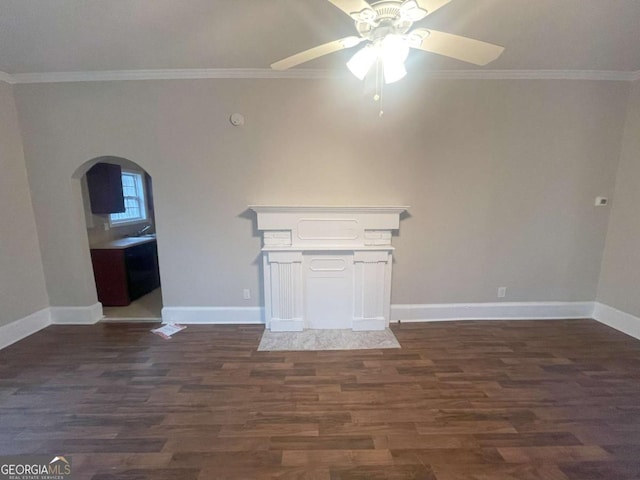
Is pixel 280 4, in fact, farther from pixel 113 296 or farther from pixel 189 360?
pixel 113 296

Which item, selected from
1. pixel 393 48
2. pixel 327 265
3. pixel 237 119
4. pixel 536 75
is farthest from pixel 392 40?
pixel 536 75

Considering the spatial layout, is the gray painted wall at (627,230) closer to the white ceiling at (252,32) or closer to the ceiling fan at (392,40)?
the white ceiling at (252,32)

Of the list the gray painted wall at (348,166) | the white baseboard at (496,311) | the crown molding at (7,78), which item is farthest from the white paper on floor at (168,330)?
the crown molding at (7,78)

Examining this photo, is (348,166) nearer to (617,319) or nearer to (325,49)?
(325,49)

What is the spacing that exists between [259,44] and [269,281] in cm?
219

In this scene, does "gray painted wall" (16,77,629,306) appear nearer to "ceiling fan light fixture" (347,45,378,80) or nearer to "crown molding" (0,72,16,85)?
"crown molding" (0,72,16,85)

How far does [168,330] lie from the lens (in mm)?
3156

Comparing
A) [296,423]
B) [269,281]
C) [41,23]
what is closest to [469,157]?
[269,281]

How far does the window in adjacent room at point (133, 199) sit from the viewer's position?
477 centimetres

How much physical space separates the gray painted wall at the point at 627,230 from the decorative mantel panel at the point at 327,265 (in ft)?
8.02

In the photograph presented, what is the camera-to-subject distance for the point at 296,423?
190 centimetres

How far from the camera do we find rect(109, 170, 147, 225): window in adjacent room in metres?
4.77

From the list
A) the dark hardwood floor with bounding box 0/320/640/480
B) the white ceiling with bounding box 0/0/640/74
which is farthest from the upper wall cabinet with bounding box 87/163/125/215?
the dark hardwood floor with bounding box 0/320/640/480

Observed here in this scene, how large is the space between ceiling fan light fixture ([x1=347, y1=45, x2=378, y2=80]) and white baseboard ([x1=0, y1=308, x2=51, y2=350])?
13.1ft
